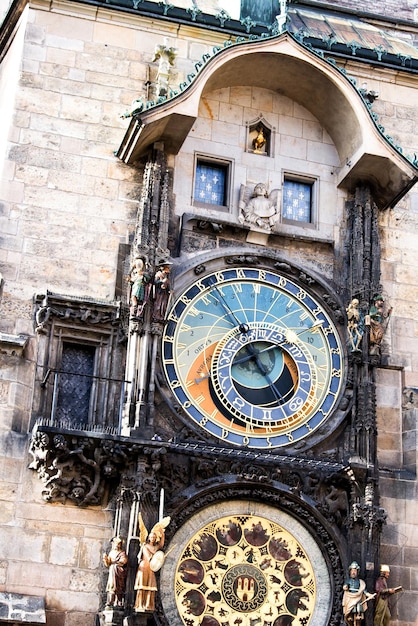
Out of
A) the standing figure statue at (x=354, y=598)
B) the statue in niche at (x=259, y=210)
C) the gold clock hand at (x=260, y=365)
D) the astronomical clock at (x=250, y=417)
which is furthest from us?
the statue in niche at (x=259, y=210)

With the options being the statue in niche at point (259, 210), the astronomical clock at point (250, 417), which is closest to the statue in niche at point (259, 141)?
the statue in niche at point (259, 210)

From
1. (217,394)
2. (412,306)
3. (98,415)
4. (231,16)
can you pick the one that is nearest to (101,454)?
(98,415)

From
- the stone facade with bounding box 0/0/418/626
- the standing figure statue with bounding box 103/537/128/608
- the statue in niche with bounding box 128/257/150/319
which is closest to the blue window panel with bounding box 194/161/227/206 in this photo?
the stone facade with bounding box 0/0/418/626

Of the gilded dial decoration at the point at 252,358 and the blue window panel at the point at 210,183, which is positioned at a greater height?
the blue window panel at the point at 210,183

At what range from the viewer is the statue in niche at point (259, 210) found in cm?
1452

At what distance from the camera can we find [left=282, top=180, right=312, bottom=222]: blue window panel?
1501 centimetres

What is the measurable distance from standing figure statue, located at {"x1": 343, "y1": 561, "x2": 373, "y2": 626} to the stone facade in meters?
0.22

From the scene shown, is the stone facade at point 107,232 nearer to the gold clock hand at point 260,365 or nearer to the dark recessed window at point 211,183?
the dark recessed window at point 211,183

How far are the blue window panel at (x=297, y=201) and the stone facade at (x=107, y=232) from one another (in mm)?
179

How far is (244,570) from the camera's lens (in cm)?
1307

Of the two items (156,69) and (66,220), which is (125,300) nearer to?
(66,220)

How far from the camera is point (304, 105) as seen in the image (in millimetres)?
15430

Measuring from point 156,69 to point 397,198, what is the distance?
3194 millimetres

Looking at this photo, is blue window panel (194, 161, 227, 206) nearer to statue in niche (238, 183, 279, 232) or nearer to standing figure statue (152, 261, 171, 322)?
statue in niche (238, 183, 279, 232)
